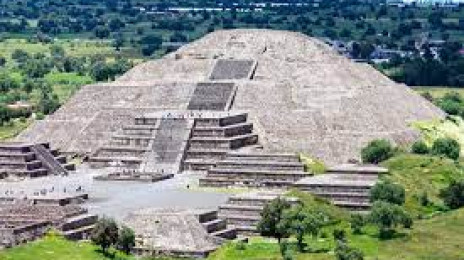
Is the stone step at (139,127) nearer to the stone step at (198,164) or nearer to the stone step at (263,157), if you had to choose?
the stone step at (198,164)

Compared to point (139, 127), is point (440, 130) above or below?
below

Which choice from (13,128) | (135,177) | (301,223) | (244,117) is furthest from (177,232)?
(13,128)

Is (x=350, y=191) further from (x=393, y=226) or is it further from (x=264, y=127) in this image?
(x=264, y=127)

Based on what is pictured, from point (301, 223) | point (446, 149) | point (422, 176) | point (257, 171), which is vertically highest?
point (446, 149)

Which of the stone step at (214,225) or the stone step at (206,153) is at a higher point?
the stone step at (206,153)

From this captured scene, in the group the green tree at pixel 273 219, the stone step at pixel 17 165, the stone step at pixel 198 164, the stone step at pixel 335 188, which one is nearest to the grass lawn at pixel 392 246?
the green tree at pixel 273 219

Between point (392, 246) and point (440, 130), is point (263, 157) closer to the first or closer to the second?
point (440, 130)

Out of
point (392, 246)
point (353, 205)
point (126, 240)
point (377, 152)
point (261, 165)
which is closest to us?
point (126, 240)
